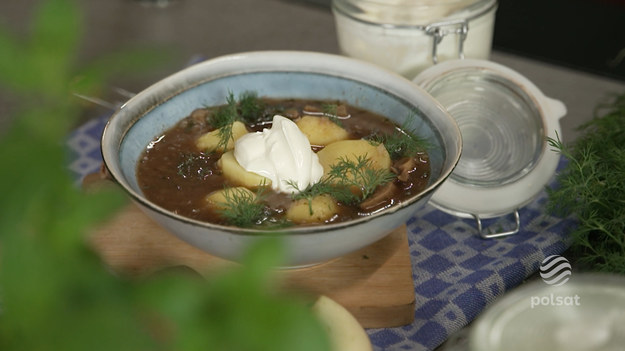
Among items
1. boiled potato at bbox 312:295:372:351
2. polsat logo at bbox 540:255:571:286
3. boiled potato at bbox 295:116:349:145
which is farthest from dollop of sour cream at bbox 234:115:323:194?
polsat logo at bbox 540:255:571:286

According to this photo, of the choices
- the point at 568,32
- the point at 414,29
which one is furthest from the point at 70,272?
the point at 568,32

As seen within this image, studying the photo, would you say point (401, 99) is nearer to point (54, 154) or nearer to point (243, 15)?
point (54, 154)

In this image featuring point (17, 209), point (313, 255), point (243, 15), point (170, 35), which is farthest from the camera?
point (243, 15)

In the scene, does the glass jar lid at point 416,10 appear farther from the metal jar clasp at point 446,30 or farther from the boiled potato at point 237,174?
the boiled potato at point 237,174

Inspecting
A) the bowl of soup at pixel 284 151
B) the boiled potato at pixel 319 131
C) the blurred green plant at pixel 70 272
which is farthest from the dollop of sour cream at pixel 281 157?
the blurred green plant at pixel 70 272

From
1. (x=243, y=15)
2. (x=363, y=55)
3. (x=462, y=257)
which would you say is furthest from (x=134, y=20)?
(x=462, y=257)

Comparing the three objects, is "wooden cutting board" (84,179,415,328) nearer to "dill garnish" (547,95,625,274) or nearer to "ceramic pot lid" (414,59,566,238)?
"ceramic pot lid" (414,59,566,238)

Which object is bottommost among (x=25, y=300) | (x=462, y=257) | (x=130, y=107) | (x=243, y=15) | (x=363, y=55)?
(x=243, y=15)

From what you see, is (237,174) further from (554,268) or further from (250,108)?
(554,268)
